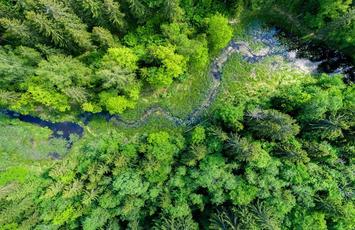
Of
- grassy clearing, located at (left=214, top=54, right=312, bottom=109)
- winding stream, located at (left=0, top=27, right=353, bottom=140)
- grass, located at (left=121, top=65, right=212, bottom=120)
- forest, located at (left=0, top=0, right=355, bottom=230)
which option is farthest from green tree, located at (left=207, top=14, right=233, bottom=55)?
grassy clearing, located at (left=214, top=54, right=312, bottom=109)

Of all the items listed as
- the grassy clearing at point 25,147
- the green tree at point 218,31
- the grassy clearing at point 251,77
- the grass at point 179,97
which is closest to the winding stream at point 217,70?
the grass at point 179,97

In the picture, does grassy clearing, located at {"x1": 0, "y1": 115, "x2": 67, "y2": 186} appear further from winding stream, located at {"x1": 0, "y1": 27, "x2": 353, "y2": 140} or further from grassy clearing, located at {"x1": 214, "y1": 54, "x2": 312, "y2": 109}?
grassy clearing, located at {"x1": 214, "y1": 54, "x2": 312, "y2": 109}

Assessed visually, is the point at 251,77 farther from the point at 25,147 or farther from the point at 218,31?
the point at 25,147

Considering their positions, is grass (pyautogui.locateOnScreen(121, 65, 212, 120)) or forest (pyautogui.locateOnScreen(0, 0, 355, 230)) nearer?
forest (pyautogui.locateOnScreen(0, 0, 355, 230))

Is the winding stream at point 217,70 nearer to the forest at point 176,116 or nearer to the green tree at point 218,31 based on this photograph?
the forest at point 176,116

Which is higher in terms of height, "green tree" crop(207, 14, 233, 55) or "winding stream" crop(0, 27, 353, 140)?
"green tree" crop(207, 14, 233, 55)

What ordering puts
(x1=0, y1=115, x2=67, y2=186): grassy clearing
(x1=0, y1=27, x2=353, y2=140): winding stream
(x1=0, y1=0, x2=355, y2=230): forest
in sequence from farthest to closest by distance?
(x1=0, y1=27, x2=353, y2=140): winding stream → (x1=0, y1=115, x2=67, y2=186): grassy clearing → (x1=0, y1=0, x2=355, y2=230): forest
